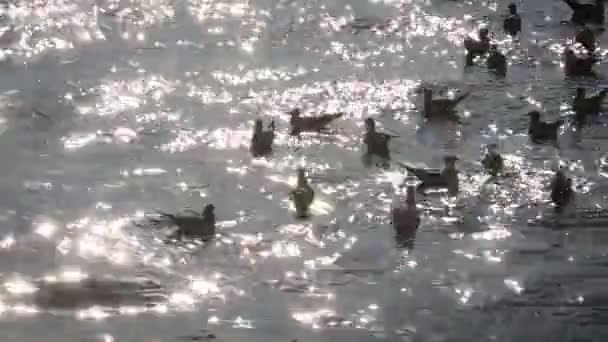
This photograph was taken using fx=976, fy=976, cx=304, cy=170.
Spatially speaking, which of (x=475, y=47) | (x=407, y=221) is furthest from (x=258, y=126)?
(x=475, y=47)

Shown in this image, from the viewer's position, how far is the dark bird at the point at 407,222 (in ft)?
36.1

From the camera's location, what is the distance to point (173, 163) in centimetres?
1302

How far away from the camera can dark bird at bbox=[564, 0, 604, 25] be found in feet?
61.9

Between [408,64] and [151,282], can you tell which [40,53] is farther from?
[151,282]

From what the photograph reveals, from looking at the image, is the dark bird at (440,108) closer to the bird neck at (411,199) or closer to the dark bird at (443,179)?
the dark bird at (443,179)

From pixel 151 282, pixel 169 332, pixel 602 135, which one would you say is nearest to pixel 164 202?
pixel 151 282

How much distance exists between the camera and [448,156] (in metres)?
13.0

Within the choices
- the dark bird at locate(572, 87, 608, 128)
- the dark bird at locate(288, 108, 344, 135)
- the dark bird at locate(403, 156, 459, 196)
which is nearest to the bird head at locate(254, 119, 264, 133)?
the dark bird at locate(288, 108, 344, 135)

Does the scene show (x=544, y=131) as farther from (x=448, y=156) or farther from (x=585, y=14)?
(x=585, y=14)

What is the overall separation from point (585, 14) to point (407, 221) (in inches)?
378

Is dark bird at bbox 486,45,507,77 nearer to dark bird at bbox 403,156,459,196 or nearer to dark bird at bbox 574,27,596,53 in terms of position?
dark bird at bbox 574,27,596,53

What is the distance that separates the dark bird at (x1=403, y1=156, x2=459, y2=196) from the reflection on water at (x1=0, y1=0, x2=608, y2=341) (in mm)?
188

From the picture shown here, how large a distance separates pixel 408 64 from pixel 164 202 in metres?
6.33

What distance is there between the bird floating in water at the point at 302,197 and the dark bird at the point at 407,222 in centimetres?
101
